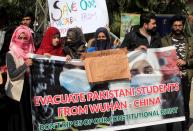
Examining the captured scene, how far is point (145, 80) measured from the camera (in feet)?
20.5

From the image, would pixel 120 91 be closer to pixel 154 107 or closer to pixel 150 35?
pixel 154 107

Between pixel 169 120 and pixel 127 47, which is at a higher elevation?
pixel 127 47

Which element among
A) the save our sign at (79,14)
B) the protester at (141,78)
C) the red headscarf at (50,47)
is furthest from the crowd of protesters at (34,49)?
the save our sign at (79,14)

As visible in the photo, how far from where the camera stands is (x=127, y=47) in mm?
6586

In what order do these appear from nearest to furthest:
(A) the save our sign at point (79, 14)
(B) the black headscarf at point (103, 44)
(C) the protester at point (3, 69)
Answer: (C) the protester at point (3, 69), (B) the black headscarf at point (103, 44), (A) the save our sign at point (79, 14)

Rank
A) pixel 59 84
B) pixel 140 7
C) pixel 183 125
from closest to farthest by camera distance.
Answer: pixel 59 84
pixel 183 125
pixel 140 7

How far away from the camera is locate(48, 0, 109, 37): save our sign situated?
853cm

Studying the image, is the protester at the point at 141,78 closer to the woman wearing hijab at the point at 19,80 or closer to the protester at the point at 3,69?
A: the woman wearing hijab at the point at 19,80

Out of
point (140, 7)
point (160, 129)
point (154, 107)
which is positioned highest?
point (140, 7)

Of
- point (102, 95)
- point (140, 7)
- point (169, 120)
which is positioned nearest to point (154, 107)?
point (169, 120)

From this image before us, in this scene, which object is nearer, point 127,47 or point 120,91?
point 120,91

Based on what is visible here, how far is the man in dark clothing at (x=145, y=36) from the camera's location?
6.52 m

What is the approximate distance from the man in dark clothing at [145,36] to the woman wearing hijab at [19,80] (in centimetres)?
129

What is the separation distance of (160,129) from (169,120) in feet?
3.88
